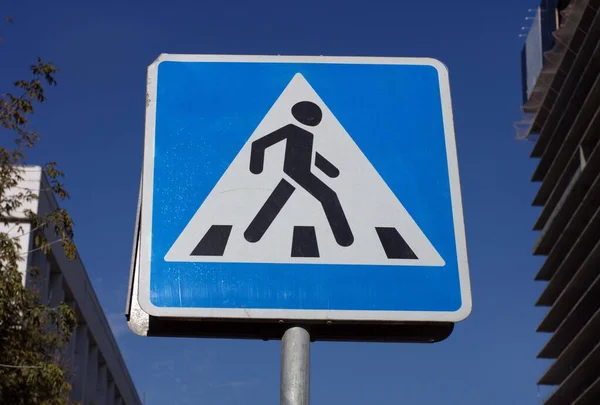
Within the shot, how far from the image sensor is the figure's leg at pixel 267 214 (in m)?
3.70

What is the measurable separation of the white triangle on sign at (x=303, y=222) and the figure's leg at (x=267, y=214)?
11 millimetres

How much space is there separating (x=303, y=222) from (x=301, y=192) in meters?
0.11

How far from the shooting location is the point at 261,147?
12.8 feet

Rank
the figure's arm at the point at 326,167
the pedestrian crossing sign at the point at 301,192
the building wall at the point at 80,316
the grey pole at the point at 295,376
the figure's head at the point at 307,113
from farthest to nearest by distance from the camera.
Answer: the building wall at the point at 80,316 < the figure's head at the point at 307,113 < the figure's arm at the point at 326,167 < the pedestrian crossing sign at the point at 301,192 < the grey pole at the point at 295,376

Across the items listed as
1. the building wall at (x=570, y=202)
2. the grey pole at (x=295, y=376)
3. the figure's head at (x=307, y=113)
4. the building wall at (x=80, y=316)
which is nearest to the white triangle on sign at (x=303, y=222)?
the figure's head at (x=307, y=113)

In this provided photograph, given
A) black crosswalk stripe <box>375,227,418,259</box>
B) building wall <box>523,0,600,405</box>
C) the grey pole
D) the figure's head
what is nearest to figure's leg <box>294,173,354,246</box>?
black crosswalk stripe <box>375,227,418,259</box>

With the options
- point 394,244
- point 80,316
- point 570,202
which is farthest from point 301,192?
point 570,202

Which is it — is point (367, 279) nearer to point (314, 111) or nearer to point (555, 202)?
point (314, 111)

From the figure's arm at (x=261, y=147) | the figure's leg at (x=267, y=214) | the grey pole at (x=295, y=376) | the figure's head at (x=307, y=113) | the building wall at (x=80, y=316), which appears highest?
the building wall at (x=80, y=316)

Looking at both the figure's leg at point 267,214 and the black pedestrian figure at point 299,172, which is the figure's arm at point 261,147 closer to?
the black pedestrian figure at point 299,172

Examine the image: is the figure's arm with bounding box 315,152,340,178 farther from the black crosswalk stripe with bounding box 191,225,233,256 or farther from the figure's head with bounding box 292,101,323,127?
the black crosswalk stripe with bounding box 191,225,233,256

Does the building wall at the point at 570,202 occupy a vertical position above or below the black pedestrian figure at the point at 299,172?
above

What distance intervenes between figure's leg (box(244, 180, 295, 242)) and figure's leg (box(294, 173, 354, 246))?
0.07 m

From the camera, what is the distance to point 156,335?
3.83m
